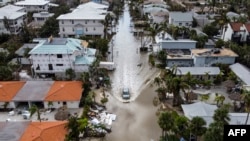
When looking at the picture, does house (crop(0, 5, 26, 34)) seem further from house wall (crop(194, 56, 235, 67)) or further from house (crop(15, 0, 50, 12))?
house wall (crop(194, 56, 235, 67))

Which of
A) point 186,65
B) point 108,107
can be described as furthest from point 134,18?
point 108,107

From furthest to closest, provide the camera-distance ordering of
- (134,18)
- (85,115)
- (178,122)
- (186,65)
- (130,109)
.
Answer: (134,18)
(186,65)
(130,109)
(85,115)
(178,122)

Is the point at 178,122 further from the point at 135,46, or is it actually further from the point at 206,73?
the point at 135,46

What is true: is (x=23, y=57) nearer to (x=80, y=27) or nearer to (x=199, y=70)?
(x=80, y=27)

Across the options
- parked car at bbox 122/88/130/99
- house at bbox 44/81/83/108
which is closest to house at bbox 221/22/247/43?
parked car at bbox 122/88/130/99

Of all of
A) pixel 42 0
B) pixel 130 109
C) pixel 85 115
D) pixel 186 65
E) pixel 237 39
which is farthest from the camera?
pixel 42 0

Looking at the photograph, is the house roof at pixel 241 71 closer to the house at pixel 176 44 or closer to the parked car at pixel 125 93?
the house at pixel 176 44
